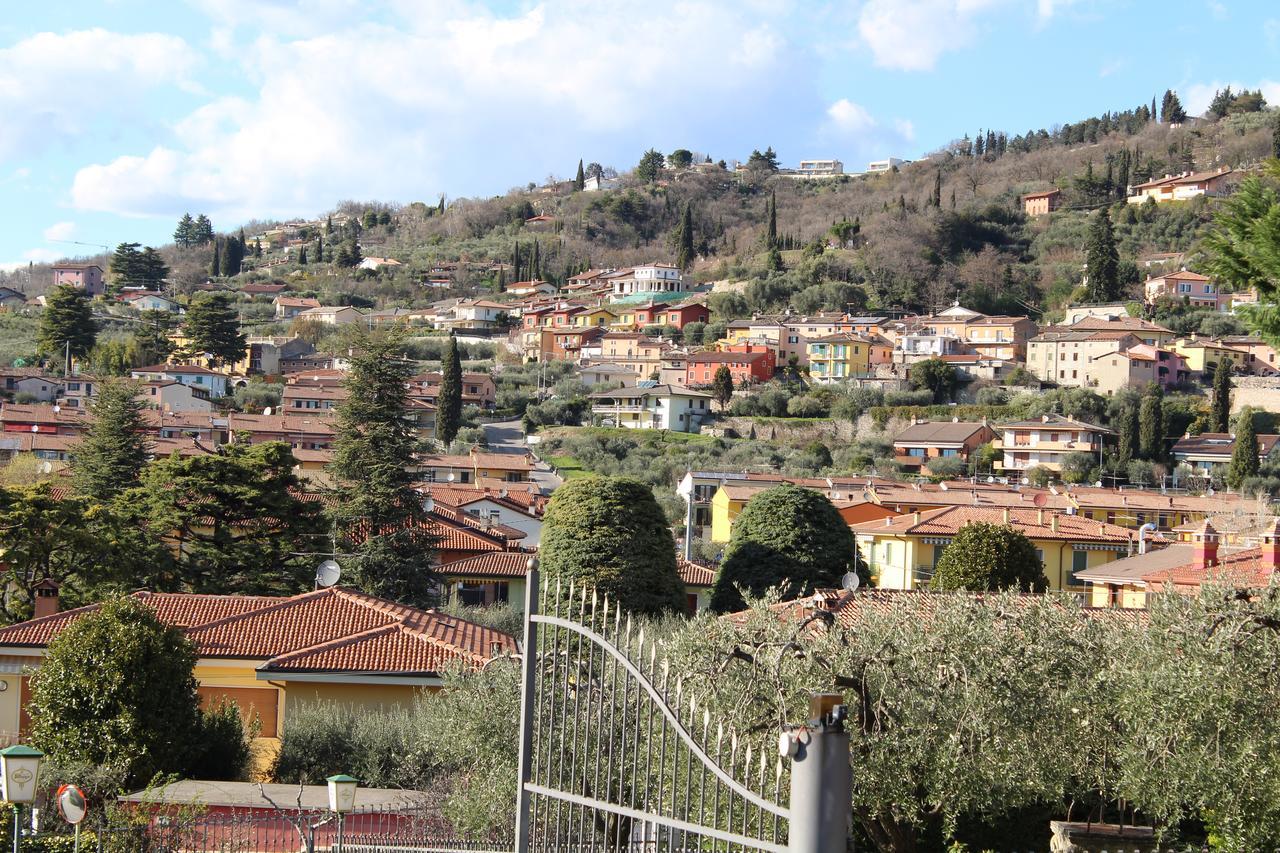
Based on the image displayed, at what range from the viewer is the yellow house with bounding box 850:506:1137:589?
38.0 m

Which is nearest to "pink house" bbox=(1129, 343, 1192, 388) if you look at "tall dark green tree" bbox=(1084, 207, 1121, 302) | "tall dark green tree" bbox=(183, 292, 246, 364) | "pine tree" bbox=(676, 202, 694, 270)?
"tall dark green tree" bbox=(1084, 207, 1121, 302)

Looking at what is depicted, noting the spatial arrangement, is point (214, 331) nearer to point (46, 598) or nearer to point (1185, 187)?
point (46, 598)

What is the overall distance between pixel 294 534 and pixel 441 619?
431 inches

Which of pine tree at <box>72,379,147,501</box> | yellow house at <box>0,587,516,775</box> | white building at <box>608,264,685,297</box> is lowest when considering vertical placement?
yellow house at <box>0,587,516,775</box>

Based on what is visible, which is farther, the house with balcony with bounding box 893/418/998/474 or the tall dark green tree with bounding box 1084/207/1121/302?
the tall dark green tree with bounding box 1084/207/1121/302

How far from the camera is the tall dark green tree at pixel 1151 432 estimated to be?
237ft

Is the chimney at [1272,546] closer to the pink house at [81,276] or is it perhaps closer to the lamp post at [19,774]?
the lamp post at [19,774]

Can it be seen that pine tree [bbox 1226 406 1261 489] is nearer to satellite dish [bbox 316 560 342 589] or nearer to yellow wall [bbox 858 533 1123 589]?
yellow wall [bbox 858 533 1123 589]

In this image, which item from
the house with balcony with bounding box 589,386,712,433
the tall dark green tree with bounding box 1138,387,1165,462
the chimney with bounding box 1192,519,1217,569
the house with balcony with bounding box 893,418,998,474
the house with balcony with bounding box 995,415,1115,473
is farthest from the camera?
the house with balcony with bounding box 589,386,712,433

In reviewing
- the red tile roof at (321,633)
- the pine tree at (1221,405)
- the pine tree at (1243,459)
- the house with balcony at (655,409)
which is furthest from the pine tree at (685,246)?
the red tile roof at (321,633)

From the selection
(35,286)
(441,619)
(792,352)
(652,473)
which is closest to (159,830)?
(441,619)

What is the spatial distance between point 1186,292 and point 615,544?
80.9m

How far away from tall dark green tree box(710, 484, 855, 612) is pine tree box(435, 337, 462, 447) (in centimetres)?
4214

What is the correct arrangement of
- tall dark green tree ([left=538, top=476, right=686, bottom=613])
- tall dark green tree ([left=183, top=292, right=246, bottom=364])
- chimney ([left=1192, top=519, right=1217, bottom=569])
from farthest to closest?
1. tall dark green tree ([left=183, top=292, right=246, bottom=364])
2. tall dark green tree ([left=538, top=476, right=686, bottom=613])
3. chimney ([left=1192, top=519, right=1217, bottom=569])
